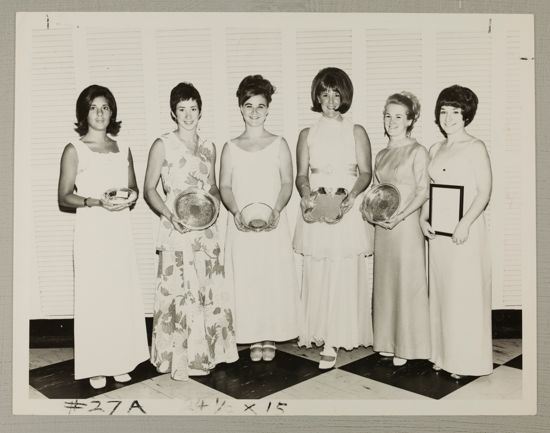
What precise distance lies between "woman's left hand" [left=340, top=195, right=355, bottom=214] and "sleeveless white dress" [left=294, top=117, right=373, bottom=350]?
2 cm

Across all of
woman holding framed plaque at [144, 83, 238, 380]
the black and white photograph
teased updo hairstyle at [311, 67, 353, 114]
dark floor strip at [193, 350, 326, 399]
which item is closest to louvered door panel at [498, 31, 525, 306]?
the black and white photograph

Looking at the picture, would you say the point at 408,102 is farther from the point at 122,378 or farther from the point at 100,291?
the point at 122,378

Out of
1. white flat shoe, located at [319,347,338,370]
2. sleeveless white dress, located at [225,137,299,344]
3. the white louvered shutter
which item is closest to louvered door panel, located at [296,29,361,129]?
sleeveless white dress, located at [225,137,299,344]

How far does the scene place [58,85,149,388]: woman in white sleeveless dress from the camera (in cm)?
168

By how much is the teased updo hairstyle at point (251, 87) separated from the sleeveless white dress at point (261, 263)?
0.45 feet

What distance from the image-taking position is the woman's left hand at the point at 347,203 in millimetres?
1720

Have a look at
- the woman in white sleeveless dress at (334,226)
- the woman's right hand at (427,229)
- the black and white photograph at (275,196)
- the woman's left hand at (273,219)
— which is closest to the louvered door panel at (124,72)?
the black and white photograph at (275,196)

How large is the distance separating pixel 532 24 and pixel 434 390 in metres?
1.10

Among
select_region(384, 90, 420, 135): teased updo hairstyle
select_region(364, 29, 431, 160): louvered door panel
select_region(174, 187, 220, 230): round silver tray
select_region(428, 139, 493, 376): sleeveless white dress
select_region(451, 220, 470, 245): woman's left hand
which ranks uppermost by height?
select_region(364, 29, 431, 160): louvered door panel

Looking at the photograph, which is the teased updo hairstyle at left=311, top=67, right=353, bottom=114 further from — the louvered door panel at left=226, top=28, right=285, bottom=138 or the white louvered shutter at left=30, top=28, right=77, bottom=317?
the white louvered shutter at left=30, top=28, right=77, bottom=317

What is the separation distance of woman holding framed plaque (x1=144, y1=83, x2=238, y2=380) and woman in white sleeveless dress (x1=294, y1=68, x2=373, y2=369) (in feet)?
0.89

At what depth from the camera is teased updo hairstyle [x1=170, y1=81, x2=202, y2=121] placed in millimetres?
1707

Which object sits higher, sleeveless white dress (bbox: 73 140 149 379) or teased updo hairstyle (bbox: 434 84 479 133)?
teased updo hairstyle (bbox: 434 84 479 133)

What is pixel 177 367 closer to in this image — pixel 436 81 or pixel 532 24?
pixel 436 81
